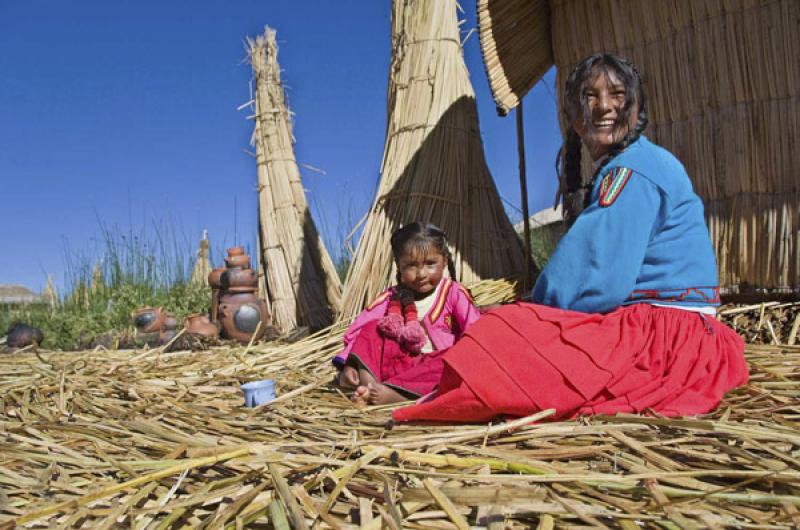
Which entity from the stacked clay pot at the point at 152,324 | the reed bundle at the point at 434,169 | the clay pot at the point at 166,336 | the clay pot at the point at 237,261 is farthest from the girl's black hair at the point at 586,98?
the stacked clay pot at the point at 152,324

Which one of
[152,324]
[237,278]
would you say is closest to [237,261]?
[237,278]

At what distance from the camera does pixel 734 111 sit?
9.36ft

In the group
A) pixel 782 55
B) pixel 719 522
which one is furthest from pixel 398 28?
pixel 719 522

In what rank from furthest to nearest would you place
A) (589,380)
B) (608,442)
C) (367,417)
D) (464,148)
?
(464,148) → (367,417) → (589,380) → (608,442)

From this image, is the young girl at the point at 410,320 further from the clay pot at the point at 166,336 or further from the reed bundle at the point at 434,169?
the clay pot at the point at 166,336

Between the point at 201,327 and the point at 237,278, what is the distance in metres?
0.46

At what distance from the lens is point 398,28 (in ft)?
13.1

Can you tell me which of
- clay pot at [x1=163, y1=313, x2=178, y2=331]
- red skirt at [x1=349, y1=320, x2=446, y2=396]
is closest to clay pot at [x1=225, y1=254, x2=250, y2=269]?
clay pot at [x1=163, y1=313, x2=178, y2=331]

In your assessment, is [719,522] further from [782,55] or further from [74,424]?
[782,55]

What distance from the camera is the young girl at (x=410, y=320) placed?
2471 mm

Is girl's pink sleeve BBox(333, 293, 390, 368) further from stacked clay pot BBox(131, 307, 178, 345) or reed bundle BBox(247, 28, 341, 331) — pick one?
stacked clay pot BBox(131, 307, 178, 345)

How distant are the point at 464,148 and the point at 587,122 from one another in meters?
→ 1.86

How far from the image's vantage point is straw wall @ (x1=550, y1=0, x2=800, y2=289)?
2686 mm

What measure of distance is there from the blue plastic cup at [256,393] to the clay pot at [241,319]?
8.67ft
